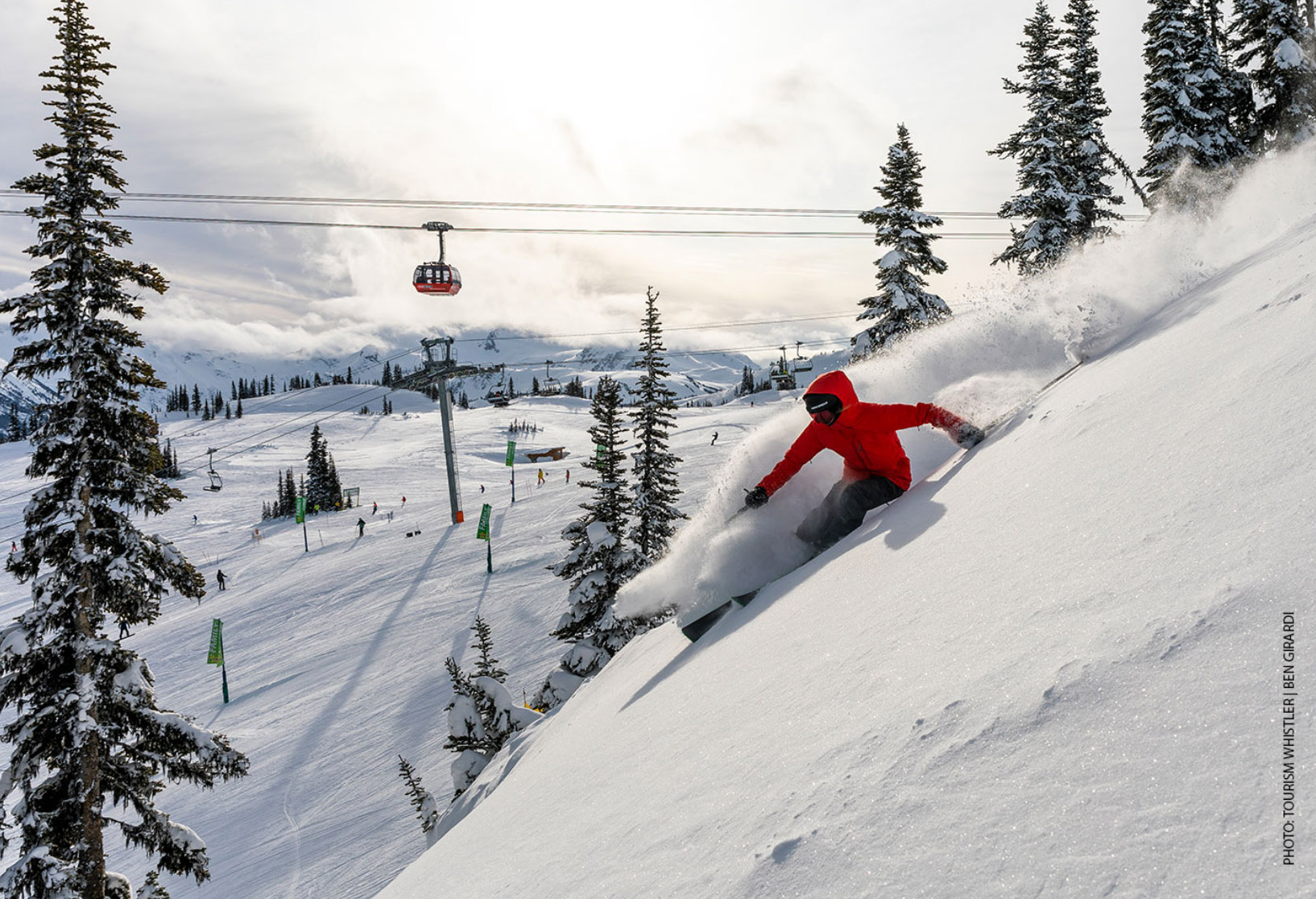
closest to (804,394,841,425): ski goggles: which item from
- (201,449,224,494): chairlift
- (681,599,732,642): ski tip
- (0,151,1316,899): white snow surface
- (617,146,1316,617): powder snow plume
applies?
(0,151,1316,899): white snow surface

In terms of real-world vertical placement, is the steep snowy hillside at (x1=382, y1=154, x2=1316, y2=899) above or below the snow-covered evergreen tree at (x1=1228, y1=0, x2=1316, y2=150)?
below

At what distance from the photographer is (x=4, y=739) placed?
9.98m

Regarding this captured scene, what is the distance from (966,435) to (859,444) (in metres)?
0.95

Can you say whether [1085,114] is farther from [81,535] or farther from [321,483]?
[321,483]

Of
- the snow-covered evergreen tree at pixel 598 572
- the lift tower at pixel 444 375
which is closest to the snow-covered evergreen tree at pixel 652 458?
the snow-covered evergreen tree at pixel 598 572

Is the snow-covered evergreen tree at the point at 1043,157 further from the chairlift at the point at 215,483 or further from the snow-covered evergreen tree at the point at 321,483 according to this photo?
the chairlift at the point at 215,483

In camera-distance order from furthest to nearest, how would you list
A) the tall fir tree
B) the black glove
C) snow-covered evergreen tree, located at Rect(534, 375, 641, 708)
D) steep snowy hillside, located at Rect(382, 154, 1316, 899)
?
snow-covered evergreen tree, located at Rect(534, 375, 641, 708), the tall fir tree, the black glove, steep snowy hillside, located at Rect(382, 154, 1316, 899)

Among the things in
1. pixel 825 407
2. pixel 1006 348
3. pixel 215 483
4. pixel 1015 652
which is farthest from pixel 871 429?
pixel 215 483

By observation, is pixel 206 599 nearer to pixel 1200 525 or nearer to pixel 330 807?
pixel 330 807

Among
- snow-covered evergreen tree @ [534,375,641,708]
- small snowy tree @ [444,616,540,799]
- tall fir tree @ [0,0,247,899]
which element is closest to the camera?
tall fir tree @ [0,0,247,899]

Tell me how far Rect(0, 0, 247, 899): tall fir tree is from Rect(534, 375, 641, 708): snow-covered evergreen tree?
8.41 metres

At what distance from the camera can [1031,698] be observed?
177cm

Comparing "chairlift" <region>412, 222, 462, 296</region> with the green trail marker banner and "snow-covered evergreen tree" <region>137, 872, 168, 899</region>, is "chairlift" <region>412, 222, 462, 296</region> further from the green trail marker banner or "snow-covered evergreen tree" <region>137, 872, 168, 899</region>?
"snow-covered evergreen tree" <region>137, 872, 168, 899</region>

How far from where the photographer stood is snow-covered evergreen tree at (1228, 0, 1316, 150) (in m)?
23.6
